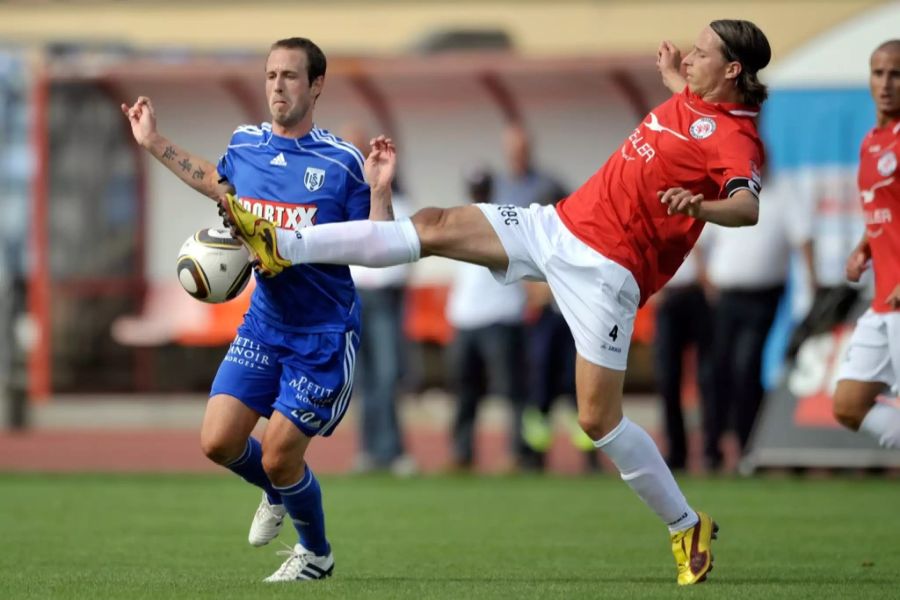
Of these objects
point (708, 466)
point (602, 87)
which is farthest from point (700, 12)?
point (708, 466)

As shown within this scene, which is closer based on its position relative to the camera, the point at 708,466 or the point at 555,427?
the point at 708,466

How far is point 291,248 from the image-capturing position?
7.96m

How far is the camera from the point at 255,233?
7922mm

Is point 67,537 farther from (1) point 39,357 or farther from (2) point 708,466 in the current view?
(1) point 39,357

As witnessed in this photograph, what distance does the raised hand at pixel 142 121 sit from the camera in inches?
331

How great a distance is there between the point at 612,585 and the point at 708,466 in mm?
7208

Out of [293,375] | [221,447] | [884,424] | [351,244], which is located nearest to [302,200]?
[351,244]

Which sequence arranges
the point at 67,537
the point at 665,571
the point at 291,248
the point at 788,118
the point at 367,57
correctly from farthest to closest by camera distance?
the point at 367,57 → the point at 788,118 → the point at 67,537 → the point at 665,571 → the point at 291,248

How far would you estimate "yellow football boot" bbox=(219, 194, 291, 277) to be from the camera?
310 inches

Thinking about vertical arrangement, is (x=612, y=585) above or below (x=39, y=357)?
above

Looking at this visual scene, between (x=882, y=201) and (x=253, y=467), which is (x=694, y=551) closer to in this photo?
(x=253, y=467)

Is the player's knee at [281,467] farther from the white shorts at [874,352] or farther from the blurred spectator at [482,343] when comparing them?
the blurred spectator at [482,343]

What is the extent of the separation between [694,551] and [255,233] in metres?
2.39

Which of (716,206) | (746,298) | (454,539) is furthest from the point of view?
(746,298)
